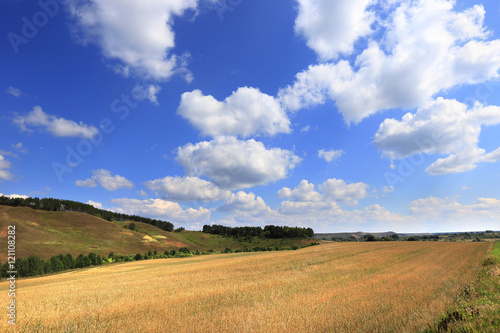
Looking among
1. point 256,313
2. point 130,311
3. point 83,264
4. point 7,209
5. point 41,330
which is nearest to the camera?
point 41,330

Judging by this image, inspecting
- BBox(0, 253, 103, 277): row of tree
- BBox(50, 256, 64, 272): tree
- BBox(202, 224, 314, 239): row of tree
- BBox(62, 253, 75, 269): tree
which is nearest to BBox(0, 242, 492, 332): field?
BBox(0, 253, 103, 277): row of tree

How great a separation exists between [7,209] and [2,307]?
4509 inches

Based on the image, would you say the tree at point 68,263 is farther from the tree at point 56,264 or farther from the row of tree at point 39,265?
the tree at point 56,264

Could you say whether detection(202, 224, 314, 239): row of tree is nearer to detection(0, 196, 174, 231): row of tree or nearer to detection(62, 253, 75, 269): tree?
detection(0, 196, 174, 231): row of tree

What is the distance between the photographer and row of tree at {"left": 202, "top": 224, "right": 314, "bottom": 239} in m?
147

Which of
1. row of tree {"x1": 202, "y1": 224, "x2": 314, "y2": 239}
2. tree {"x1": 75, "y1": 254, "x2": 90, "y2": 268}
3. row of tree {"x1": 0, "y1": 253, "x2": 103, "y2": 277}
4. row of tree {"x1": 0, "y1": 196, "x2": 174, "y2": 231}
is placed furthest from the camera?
row of tree {"x1": 202, "y1": 224, "x2": 314, "y2": 239}

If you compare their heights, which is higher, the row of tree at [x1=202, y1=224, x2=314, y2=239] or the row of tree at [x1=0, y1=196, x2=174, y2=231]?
the row of tree at [x1=0, y1=196, x2=174, y2=231]

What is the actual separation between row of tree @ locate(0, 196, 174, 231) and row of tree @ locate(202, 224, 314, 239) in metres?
33.7

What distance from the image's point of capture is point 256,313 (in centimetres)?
1120

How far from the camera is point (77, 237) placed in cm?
9138

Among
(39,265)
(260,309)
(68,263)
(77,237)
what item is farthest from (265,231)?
(260,309)

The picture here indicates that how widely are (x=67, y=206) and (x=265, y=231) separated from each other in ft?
378

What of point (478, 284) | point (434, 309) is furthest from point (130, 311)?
point (478, 284)

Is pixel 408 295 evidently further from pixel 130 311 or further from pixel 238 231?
pixel 238 231
